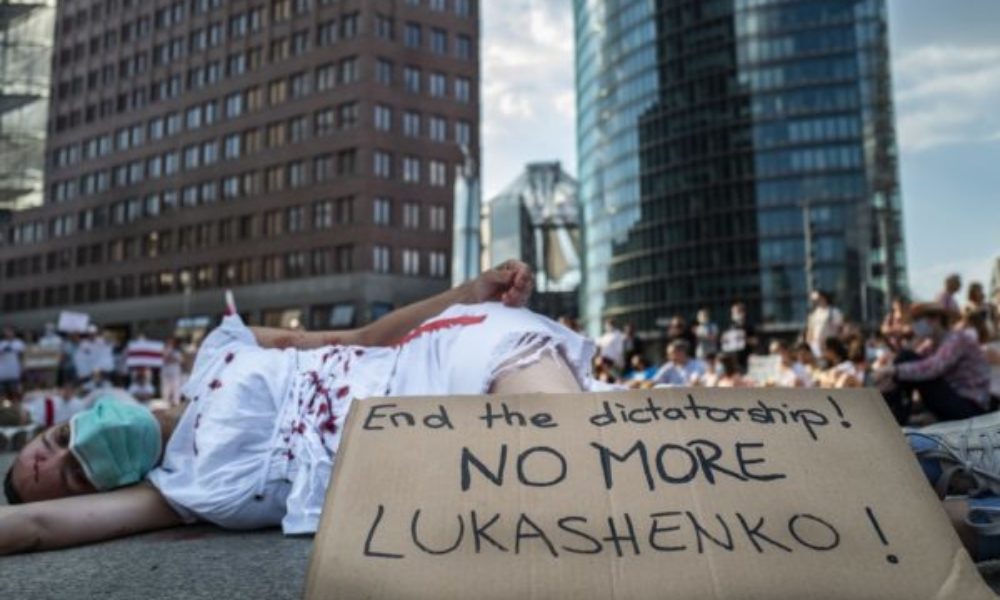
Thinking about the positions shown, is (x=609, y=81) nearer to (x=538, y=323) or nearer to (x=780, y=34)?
(x=780, y=34)

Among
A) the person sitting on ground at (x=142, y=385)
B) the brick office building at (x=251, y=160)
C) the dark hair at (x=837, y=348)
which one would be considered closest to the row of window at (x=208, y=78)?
the brick office building at (x=251, y=160)

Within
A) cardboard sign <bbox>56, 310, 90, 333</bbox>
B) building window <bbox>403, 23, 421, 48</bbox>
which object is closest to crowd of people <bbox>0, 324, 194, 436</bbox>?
cardboard sign <bbox>56, 310, 90, 333</bbox>

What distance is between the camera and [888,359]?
10.2 metres

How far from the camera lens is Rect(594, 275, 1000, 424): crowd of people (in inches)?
256

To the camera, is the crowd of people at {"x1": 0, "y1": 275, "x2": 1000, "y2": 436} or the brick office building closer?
the crowd of people at {"x1": 0, "y1": 275, "x2": 1000, "y2": 436}

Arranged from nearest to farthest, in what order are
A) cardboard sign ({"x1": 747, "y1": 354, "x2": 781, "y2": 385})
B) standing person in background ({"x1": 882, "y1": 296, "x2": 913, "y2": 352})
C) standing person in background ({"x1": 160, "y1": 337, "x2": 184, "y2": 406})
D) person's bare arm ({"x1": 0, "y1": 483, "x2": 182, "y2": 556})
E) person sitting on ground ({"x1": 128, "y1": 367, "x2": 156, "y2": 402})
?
person's bare arm ({"x1": 0, "y1": 483, "x2": 182, "y2": 556})
standing person in background ({"x1": 882, "y1": 296, "x2": 913, "y2": 352})
cardboard sign ({"x1": 747, "y1": 354, "x2": 781, "y2": 385})
person sitting on ground ({"x1": 128, "y1": 367, "x2": 156, "y2": 402})
standing person in background ({"x1": 160, "y1": 337, "x2": 184, "y2": 406})

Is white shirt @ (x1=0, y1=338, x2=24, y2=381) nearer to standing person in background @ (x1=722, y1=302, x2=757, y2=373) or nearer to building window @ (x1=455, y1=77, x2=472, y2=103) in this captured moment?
standing person in background @ (x1=722, y1=302, x2=757, y2=373)

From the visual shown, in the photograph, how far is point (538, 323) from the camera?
8.68 ft

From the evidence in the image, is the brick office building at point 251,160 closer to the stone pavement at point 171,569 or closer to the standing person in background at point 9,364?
the standing person in background at point 9,364

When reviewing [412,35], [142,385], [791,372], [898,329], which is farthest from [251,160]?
[898,329]

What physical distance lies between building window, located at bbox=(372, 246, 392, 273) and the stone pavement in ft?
154

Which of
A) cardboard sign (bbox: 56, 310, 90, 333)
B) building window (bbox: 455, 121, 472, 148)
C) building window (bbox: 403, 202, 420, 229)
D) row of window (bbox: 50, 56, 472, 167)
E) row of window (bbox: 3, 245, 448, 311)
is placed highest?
row of window (bbox: 50, 56, 472, 167)

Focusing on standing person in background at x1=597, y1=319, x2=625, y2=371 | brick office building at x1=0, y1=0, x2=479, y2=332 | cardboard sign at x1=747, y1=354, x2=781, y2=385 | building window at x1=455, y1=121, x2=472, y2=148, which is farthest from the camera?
building window at x1=455, y1=121, x2=472, y2=148

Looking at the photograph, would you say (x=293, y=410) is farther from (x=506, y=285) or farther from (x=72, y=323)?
(x=72, y=323)
